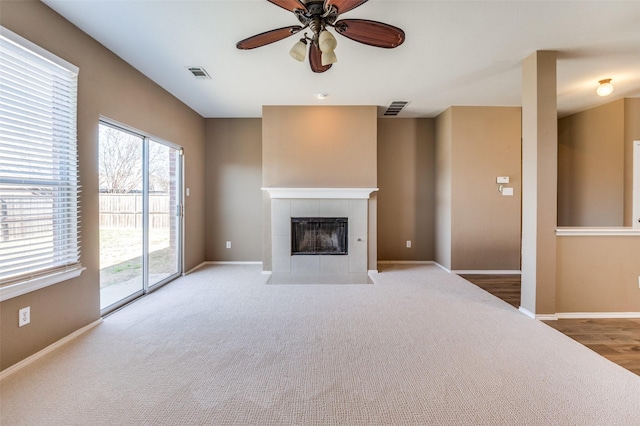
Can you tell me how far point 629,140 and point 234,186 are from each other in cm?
612

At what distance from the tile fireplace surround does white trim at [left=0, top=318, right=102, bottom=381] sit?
235cm

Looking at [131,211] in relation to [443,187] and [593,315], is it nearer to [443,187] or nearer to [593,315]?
[443,187]

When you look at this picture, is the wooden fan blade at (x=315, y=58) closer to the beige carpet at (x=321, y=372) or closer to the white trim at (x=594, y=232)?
the beige carpet at (x=321, y=372)

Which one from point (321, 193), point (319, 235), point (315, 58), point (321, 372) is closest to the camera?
point (321, 372)

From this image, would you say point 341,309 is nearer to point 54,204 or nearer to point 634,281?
point 54,204

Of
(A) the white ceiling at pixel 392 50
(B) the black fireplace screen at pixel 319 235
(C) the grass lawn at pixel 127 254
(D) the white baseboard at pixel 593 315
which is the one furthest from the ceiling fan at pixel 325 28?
(D) the white baseboard at pixel 593 315

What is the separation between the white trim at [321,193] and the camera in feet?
14.8

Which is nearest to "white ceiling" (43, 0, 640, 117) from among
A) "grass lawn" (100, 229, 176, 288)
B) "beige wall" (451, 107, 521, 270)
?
"beige wall" (451, 107, 521, 270)

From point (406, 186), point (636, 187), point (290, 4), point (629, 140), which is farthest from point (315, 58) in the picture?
point (636, 187)

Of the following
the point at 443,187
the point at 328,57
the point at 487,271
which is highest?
the point at 328,57

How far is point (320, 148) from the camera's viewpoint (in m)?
4.69

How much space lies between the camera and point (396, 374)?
1.97 meters

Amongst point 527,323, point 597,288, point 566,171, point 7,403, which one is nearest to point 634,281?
point 597,288

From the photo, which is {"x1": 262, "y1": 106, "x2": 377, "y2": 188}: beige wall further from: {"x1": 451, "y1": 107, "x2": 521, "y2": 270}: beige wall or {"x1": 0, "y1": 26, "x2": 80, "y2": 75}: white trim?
{"x1": 0, "y1": 26, "x2": 80, "y2": 75}: white trim
